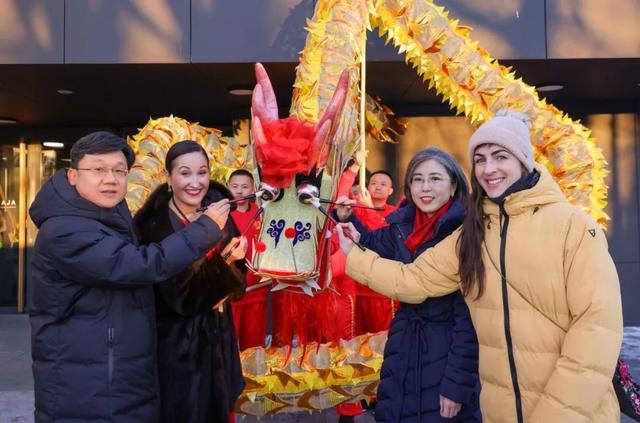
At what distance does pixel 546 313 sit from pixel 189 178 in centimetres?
149

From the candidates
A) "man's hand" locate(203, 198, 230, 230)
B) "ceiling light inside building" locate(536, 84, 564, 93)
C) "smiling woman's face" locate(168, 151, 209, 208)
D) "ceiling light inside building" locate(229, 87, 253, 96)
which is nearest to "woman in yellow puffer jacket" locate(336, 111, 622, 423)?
"man's hand" locate(203, 198, 230, 230)

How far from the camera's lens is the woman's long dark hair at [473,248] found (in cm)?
184

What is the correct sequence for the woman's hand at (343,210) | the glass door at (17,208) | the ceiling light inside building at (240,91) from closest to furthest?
1. the woman's hand at (343,210)
2. the ceiling light inside building at (240,91)
3. the glass door at (17,208)

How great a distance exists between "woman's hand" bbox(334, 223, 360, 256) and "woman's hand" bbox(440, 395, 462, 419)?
0.70m

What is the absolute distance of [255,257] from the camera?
91.7 inches

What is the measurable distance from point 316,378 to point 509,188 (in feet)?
5.27

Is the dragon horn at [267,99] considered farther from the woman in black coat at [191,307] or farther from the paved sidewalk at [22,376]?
the paved sidewalk at [22,376]

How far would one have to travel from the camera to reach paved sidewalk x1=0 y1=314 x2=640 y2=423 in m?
4.29

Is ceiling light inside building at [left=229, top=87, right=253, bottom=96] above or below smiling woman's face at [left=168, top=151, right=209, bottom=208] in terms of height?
above

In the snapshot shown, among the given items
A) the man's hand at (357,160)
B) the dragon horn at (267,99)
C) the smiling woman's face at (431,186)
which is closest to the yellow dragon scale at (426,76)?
the man's hand at (357,160)

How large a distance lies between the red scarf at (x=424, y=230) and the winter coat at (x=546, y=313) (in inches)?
14.4

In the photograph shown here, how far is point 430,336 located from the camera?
2.13 meters

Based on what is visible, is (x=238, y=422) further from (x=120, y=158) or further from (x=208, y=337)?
(x=120, y=158)

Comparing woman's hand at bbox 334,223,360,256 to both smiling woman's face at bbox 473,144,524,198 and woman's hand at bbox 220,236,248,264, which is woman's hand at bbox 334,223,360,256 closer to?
woman's hand at bbox 220,236,248,264
